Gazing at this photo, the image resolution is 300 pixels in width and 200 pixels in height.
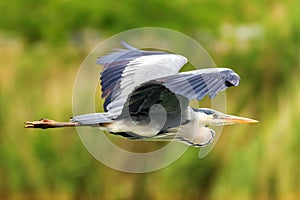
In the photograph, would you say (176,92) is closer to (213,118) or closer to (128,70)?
(128,70)

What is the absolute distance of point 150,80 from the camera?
4.58 metres

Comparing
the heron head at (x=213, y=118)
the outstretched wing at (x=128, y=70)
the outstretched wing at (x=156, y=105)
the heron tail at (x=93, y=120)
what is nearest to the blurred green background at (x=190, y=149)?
the heron head at (x=213, y=118)

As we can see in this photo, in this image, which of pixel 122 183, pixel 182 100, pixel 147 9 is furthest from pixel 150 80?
pixel 147 9

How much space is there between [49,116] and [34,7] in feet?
5.61

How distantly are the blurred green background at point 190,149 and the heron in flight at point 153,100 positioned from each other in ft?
14.7

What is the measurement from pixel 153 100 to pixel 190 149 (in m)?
5.04

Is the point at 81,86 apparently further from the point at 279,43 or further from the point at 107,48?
the point at 279,43

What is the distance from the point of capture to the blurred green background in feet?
31.7

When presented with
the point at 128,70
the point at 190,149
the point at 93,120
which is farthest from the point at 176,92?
the point at 190,149

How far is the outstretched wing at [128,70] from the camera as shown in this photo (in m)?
4.79

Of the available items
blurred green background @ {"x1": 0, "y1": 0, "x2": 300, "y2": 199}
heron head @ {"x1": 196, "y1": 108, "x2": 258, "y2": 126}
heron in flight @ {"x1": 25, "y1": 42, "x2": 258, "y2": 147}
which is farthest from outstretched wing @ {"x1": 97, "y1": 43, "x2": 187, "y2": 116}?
blurred green background @ {"x1": 0, "y1": 0, "x2": 300, "y2": 199}

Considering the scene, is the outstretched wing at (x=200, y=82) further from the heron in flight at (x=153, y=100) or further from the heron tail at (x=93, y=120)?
the heron tail at (x=93, y=120)

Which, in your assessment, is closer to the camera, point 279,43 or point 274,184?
point 274,184

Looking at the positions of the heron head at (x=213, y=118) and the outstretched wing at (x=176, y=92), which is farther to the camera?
the heron head at (x=213, y=118)
